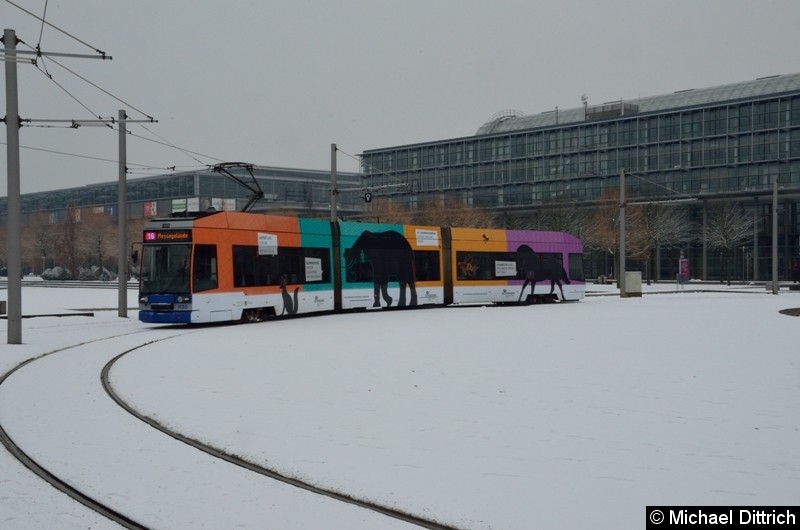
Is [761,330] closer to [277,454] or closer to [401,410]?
[401,410]

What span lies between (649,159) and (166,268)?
75.4 meters

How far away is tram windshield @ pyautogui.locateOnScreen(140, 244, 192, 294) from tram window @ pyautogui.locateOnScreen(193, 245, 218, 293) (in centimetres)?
22

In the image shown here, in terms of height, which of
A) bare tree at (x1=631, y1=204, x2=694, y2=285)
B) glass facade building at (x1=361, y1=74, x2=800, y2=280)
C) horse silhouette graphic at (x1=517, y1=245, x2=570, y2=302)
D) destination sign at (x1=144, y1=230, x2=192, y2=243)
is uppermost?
glass facade building at (x1=361, y1=74, x2=800, y2=280)

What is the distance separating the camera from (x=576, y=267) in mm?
36719

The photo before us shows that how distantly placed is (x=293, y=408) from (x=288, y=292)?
15024 millimetres

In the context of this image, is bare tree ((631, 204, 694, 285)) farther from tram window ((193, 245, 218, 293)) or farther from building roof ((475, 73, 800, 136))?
tram window ((193, 245, 218, 293))

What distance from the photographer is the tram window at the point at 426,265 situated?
2991cm

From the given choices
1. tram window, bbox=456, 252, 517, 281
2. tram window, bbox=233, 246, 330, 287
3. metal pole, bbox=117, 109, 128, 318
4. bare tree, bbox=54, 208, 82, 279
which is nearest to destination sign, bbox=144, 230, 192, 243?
tram window, bbox=233, 246, 330, 287

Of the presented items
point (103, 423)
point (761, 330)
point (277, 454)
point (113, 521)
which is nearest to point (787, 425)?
point (277, 454)

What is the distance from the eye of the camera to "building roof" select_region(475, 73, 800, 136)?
82.2 meters

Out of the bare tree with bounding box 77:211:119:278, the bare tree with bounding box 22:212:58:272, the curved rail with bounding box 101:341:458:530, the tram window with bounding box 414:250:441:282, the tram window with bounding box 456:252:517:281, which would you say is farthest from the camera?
the bare tree with bounding box 22:212:58:272

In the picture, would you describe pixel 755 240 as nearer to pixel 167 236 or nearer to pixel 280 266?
pixel 280 266

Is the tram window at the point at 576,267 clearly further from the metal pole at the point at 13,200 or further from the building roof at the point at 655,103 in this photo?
the building roof at the point at 655,103

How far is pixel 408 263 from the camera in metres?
29.6
